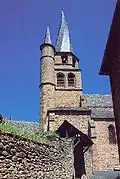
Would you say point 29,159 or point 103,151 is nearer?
point 29,159

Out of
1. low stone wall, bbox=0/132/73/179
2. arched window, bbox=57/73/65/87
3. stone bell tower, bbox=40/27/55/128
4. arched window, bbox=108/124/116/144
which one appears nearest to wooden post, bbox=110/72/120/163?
low stone wall, bbox=0/132/73/179

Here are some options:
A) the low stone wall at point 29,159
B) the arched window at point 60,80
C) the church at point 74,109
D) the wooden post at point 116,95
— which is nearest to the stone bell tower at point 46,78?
the church at point 74,109

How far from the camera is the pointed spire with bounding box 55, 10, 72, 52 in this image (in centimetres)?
3803

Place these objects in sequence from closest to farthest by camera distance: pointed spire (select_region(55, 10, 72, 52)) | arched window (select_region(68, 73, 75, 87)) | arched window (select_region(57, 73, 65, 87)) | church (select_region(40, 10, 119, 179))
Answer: church (select_region(40, 10, 119, 179)), arched window (select_region(57, 73, 65, 87)), arched window (select_region(68, 73, 75, 87)), pointed spire (select_region(55, 10, 72, 52))

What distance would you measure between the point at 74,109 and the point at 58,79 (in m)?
6.14

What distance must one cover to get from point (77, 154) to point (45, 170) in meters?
11.3

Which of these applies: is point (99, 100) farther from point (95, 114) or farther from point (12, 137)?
point (12, 137)

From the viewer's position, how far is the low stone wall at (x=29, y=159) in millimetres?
10484

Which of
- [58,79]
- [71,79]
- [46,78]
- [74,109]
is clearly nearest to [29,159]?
[74,109]

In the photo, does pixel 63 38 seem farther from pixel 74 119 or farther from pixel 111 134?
pixel 111 134

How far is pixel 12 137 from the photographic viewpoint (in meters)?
11.0

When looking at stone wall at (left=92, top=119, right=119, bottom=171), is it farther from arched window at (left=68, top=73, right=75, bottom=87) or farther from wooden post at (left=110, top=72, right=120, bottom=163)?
wooden post at (left=110, top=72, right=120, bottom=163)

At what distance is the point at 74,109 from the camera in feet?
97.8

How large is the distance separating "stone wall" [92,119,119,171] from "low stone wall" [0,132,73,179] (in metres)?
12.9
